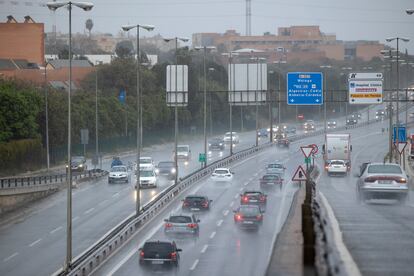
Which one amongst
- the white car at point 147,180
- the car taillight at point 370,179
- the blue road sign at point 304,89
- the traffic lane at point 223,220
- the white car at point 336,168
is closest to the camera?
the traffic lane at point 223,220

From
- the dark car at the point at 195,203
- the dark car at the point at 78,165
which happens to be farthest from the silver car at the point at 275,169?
the dark car at the point at 195,203

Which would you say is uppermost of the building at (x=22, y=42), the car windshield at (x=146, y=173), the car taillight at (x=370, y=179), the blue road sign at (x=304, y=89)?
the building at (x=22, y=42)

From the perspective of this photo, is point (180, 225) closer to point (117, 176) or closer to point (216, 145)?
point (117, 176)

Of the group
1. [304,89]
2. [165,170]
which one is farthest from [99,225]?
[165,170]

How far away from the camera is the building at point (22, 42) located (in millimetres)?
150750

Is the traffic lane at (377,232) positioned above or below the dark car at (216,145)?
below

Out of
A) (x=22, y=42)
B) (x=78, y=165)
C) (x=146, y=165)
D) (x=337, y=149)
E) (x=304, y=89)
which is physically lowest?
(x=78, y=165)

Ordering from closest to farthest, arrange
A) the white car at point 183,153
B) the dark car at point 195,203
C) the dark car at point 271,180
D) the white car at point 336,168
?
the dark car at point 195,203 < the dark car at point 271,180 < the white car at point 336,168 < the white car at point 183,153

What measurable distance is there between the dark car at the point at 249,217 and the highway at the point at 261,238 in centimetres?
41

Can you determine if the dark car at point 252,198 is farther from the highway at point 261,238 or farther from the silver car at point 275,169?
the silver car at point 275,169

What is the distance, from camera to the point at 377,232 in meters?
27.1

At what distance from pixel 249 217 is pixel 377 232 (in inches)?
619

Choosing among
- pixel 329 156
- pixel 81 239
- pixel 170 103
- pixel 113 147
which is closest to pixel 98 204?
pixel 170 103

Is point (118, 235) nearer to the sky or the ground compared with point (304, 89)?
nearer to the ground
